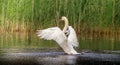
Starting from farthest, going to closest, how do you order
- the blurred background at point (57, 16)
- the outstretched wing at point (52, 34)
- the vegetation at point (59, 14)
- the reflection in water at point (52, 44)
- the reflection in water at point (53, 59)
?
1. the vegetation at point (59, 14)
2. the blurred background at point (57, 16)
3. the reflection in water at point (52, 44)
4. the outstretched wing at point (52, 34)
5. the reflection in water at point (53, 59)

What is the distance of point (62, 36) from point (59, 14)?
19101mm

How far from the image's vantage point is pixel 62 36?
22.5 meters

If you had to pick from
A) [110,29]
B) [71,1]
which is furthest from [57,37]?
[71,1]

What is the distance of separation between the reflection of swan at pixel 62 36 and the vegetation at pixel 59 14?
15179 millimetres

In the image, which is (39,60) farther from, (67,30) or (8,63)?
(67,30)

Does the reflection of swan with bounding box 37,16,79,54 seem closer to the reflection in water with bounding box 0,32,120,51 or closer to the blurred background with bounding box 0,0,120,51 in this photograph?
the reflection in water with bounding box 0,32,120,51

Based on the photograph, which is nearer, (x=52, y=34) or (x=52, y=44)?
(x=52, y=34)

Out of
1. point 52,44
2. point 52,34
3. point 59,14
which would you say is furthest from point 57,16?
point 52,34

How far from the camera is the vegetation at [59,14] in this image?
131 ft

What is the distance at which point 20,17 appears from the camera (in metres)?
42.4

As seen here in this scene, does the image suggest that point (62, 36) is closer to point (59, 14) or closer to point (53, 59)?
point (53, 59)

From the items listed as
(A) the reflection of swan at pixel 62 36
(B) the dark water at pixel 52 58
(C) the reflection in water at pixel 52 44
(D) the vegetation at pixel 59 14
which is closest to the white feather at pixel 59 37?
(A) the reflection of swan at pixel 62 36

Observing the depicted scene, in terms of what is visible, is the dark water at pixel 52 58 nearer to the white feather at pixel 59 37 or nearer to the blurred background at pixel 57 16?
the white feather at pixel 59 37

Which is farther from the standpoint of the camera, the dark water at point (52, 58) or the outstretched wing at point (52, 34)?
the outstretched wing at point (52, 34)
